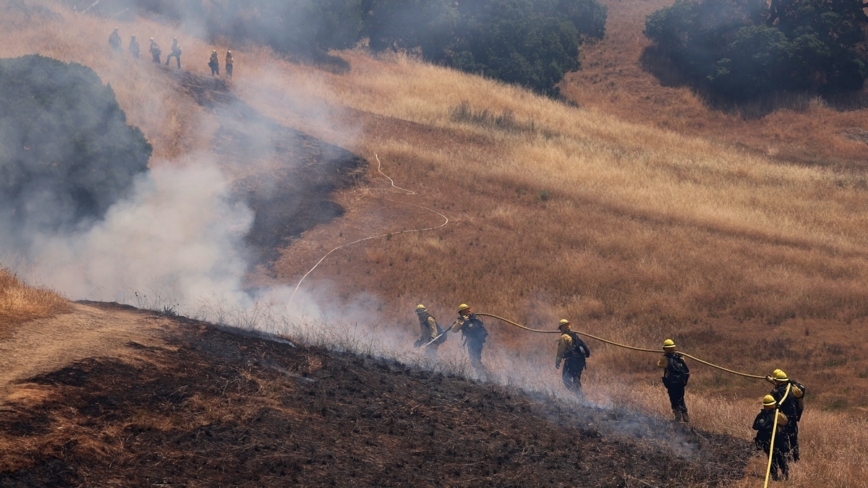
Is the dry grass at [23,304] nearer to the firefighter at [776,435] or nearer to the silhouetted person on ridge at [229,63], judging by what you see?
the firefighter at [776,435]

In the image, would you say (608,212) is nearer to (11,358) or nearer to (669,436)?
(669,436)

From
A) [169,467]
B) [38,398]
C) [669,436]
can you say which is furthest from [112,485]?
[669,436]

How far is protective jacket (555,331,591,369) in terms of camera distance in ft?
40.4

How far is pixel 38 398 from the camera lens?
7465mm

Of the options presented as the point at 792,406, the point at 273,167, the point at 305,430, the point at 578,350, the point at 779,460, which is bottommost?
the point at 305,430

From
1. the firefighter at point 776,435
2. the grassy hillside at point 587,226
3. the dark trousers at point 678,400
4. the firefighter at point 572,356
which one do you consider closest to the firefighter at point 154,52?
the grassy hillside at point 587,226

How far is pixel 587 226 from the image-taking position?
21359mm

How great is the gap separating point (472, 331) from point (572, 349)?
185cm

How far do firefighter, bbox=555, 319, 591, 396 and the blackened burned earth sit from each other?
8.99 m

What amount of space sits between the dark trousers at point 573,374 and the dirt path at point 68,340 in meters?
6.23

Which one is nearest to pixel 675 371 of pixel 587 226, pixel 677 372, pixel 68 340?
pixel 677 372

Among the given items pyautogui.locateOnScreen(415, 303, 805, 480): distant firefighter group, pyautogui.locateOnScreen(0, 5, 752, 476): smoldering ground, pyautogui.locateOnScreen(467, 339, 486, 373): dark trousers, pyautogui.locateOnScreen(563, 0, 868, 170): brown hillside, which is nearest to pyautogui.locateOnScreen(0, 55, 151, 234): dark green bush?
pyautogui.locateOnScreen(0, 5, 752, 476): smoldering ground

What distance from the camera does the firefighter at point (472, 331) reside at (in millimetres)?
13320

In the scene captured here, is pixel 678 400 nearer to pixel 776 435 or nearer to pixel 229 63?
pixel 776 435
